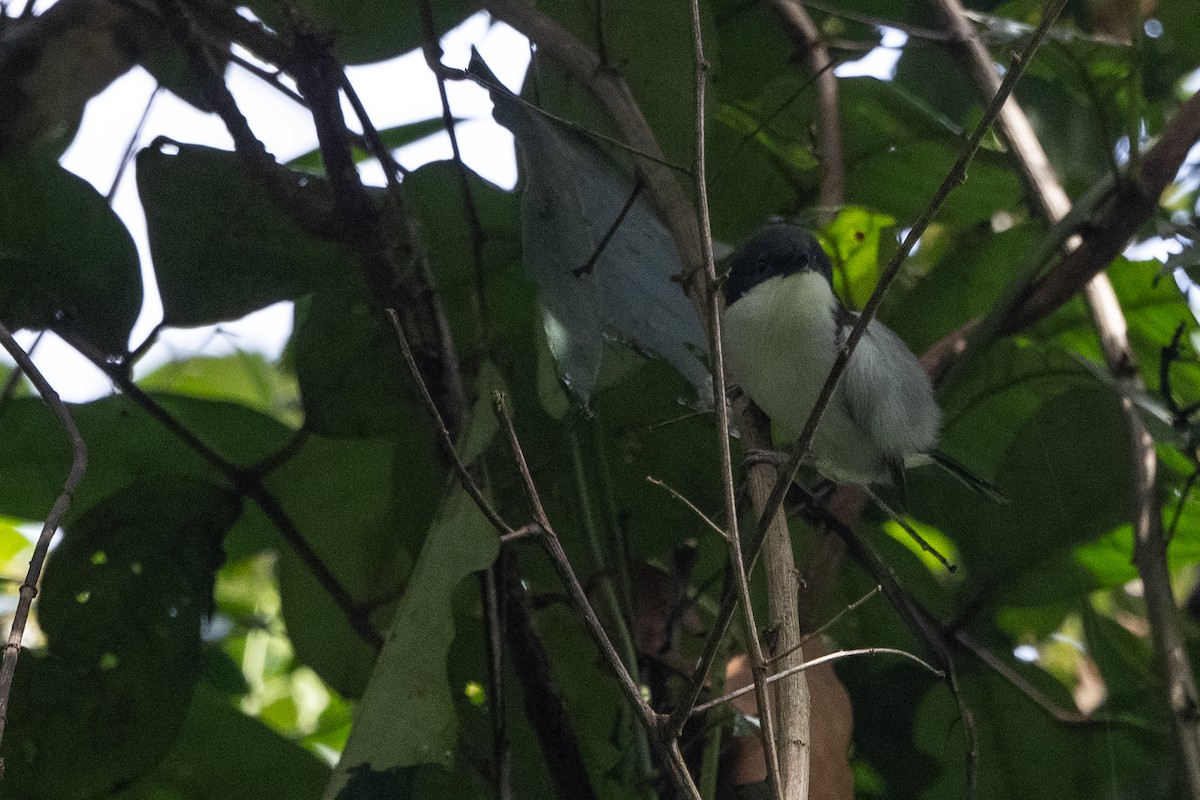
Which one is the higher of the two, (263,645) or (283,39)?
(283,39)

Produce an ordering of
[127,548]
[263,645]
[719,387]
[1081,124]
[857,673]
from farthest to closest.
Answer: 1. [263,645]
2. [1081,124]
3. [857,673]
4. [127,548]
5. [719,387]

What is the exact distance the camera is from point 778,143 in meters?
1.78

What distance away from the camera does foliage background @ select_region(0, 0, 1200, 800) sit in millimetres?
1370

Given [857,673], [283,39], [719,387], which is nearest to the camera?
[719,387]

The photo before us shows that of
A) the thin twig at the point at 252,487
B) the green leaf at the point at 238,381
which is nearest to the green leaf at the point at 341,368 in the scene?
the thin twig at the point at 252,487

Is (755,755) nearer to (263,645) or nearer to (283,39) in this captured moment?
(283,39)

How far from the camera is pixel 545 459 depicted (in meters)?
1.46

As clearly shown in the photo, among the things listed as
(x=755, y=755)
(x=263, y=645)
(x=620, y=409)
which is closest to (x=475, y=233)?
(x=620, y=409)

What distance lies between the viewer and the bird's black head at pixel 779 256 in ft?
4.76

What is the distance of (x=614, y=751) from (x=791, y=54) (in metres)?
1.05

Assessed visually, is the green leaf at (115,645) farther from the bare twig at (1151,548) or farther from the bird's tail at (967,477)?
the bare twig at (1151,548)

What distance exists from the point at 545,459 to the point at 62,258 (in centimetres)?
61

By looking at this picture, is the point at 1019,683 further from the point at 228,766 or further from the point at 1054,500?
the point at 228,766

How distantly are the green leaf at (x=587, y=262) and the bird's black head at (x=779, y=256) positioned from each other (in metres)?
0.17
